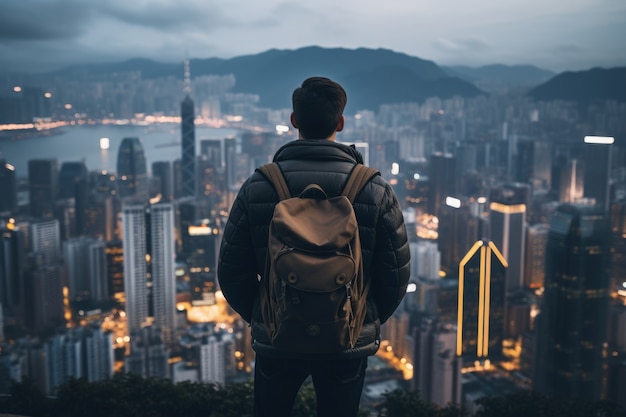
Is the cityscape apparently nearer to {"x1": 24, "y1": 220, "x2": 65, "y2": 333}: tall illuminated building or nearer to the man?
{"x1": 24, "y1": 220, "x2": 65, "y2": 333}: tall illuminated building

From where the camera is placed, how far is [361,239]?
2.38 feet

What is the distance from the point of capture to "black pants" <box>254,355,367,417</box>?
0.75 metres

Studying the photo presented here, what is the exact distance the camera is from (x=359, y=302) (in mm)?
709

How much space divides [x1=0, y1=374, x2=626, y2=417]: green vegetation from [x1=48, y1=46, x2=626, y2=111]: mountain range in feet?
25.3

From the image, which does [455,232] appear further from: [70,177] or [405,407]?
[405,407]

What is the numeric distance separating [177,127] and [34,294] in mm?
5896

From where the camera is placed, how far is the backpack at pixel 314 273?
0.66 m

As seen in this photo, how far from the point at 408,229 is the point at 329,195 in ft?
27.2

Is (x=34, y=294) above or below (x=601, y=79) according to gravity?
below

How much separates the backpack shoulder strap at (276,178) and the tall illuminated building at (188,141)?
1230 centimetres

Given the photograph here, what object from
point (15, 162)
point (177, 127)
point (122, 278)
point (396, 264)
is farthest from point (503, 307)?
point (177, 127)

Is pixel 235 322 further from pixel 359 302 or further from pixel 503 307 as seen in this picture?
pixel 359 302

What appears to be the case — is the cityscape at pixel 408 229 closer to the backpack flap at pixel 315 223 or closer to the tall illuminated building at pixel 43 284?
the tall illuminated building at pixel 43 284

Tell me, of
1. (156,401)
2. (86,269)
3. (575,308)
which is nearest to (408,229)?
(575,308)
